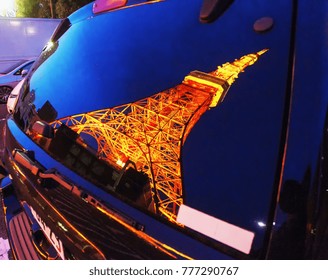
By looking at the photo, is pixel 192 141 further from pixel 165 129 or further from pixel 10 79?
pixel 10 79

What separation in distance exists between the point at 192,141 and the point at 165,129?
12cm

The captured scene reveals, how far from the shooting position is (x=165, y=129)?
122 centimetres

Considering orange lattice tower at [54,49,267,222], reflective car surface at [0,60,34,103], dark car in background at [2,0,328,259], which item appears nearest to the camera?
dark car in background at [2,0,328,259]

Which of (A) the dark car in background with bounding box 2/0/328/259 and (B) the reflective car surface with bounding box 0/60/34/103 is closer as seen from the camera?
(A) the dark car in background with bounding box 2/0/328/259

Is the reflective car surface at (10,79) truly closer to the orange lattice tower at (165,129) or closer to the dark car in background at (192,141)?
the dark car in background at (192,141)

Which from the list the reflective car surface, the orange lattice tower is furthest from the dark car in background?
the reflective car surface

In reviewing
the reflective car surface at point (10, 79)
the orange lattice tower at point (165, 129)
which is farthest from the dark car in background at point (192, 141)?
the reflective car surface at point (10, 79)

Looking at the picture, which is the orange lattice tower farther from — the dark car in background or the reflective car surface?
the reflective car surface

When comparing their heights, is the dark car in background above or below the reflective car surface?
below

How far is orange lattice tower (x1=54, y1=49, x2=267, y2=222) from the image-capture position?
1.18 m

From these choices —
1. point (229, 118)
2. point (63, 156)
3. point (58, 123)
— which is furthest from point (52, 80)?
point (229, 118)

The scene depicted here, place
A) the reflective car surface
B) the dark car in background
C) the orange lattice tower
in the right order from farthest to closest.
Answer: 1. the reflective car surface
2. the orange lattice tower
3. the dark car in background

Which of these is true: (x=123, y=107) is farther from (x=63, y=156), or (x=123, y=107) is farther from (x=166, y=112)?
(x=63, y=156)

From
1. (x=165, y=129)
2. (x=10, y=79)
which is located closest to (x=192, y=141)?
(x=165, y=129)
